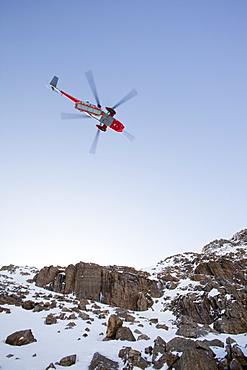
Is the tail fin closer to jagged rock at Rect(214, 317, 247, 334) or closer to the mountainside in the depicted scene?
the mountainside

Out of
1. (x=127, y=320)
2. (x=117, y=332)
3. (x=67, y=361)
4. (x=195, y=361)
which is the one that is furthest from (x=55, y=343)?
(x=127, y=320)

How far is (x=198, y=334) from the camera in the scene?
17281mm

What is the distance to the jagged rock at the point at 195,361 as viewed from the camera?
889 centimetres

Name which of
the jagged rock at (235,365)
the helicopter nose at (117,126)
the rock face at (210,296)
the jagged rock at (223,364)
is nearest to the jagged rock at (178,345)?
the jagged rock at (223,364)

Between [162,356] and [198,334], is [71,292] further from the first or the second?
[162,356]

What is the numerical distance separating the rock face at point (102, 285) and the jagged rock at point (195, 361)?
23544 mm

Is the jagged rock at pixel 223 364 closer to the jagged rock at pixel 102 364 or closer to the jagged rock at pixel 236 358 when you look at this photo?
the jagged rock at pixel 236 358

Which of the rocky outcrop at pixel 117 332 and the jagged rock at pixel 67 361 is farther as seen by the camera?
the rocky outcrop at pixel 117 332

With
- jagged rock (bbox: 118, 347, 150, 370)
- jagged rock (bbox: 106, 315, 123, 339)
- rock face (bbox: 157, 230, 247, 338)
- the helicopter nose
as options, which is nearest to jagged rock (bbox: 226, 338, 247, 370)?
jagged rock (bbox: 118, 347, 150, 370)

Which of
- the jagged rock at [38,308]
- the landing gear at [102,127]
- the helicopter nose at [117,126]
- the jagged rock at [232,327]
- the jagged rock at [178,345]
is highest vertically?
the landing gear at [102,127]

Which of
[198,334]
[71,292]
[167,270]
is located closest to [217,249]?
[167,270]

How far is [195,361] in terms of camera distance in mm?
9055

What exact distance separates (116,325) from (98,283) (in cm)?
2130

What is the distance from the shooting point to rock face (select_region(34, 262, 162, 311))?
3203 cm
